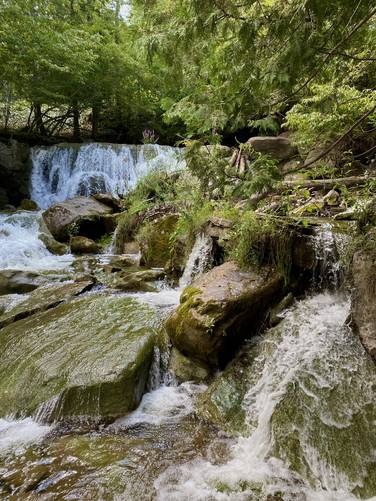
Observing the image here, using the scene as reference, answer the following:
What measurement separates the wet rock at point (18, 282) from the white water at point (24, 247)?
0.96 metres

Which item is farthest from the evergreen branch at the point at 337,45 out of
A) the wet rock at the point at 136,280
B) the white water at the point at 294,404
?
the wet rock at the point at 136,280

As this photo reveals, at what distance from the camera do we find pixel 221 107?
11.7ft

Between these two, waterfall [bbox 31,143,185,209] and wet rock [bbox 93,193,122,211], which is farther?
waterfall [bbox 31,143,185,209]

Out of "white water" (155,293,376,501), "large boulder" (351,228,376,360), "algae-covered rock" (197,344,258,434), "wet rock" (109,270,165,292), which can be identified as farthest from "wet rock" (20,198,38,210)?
"large boulder" (351,228,376,360)

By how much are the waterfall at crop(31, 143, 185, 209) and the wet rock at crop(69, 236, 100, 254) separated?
3833 millimetres

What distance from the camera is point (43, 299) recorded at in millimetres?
6109

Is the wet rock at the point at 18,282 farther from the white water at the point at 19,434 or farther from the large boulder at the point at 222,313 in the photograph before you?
the large boulder at the point at 222,313

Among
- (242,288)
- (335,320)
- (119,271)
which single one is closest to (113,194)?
(119,271)

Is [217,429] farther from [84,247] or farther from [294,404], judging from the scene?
[84,247]

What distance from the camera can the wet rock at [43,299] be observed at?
5531mm

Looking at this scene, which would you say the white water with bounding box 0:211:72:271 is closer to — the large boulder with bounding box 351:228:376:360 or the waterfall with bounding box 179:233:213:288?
the waterfall with bounding box 179:233:213:288

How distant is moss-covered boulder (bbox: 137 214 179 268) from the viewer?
7645mm

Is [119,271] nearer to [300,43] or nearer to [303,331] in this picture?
[303,331]

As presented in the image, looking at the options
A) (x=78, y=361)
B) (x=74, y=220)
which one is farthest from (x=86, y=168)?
(x=78, y=361)
